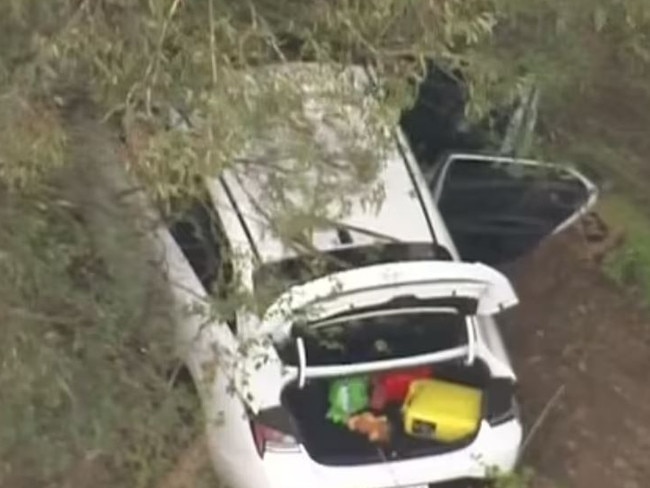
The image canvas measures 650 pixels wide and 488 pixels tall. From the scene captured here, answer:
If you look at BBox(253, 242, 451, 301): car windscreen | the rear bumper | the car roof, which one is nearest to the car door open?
the car roof

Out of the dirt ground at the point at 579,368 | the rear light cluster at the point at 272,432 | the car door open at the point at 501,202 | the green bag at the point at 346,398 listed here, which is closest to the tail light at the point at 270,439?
the rear light cluster at the point at 272,432

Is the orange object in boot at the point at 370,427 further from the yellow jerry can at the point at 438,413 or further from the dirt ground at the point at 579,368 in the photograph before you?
the dirt ground at the point at 579,368

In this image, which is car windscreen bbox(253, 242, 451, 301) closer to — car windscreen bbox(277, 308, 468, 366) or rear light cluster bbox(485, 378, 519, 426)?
car windscreen bbox(277, 308, 468, 366)

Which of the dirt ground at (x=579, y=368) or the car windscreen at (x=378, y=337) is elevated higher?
the car windscreen at (x=378, y=337)

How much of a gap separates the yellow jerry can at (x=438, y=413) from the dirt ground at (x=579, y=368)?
2.94 ft

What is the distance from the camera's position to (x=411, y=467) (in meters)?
7.51

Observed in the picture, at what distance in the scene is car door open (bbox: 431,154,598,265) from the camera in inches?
312

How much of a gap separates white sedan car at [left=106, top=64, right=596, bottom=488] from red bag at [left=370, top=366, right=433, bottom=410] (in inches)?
2.6

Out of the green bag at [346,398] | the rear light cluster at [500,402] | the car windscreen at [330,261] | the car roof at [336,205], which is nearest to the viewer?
the car roof at [336,205]

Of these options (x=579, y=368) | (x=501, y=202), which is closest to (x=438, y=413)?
(x=501, y=202)

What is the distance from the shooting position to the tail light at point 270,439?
7.36 meters

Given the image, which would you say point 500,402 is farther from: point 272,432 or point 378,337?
point 272,432

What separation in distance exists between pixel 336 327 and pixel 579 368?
2125 millimetres

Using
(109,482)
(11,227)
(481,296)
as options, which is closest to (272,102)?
(11,227)
